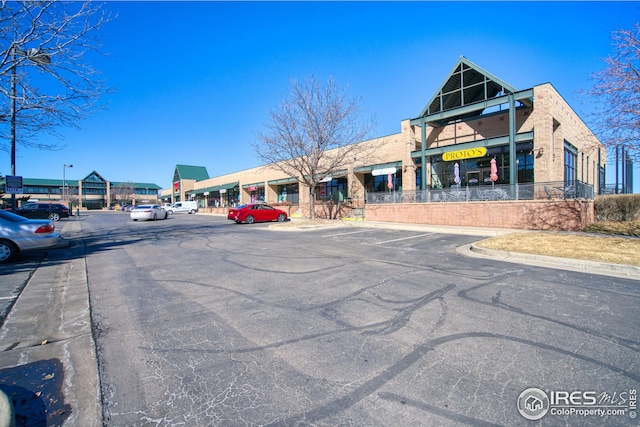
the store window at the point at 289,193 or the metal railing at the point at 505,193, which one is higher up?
the store window at the point at 289,193

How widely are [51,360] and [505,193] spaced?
65.7 feet

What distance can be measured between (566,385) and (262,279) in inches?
196

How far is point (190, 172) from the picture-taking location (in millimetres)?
69875

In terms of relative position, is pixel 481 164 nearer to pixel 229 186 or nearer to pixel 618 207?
pixel 618 207

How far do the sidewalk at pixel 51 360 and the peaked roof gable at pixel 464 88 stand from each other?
23.7 metres

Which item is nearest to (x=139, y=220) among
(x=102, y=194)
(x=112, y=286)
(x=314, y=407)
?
(x=112, y=286)

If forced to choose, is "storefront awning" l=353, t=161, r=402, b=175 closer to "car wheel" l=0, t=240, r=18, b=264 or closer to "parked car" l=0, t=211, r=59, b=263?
"parked car" l=0, t=211, r=59, b=263

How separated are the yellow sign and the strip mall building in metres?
0.06

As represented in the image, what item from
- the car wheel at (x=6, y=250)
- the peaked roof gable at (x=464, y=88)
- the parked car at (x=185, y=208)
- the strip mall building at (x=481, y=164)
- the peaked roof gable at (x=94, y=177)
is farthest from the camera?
the peaked roof gable at (x=94, y=177)

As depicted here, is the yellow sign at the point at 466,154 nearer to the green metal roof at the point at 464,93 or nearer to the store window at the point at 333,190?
the green metal roof at the point at 464,93

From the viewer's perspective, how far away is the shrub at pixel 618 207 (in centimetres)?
1827

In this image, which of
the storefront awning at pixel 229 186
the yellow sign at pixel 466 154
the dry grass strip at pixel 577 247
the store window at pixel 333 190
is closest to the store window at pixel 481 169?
the yellow sign at pixel 466 154

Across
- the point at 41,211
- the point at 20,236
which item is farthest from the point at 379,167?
the point at 41,211

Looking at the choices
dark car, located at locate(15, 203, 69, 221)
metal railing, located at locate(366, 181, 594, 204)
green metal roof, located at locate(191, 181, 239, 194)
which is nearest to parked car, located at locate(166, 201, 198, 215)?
green metal roof, located at locate(191, 181, 239, 194)
